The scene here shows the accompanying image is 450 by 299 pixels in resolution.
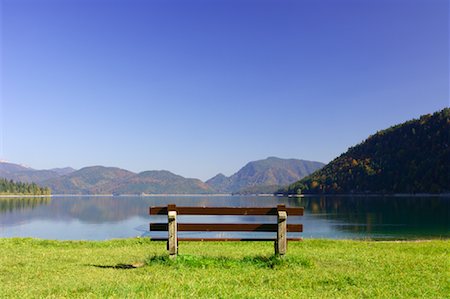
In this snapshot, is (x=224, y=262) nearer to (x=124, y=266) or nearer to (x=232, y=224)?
(x=232, y=224)

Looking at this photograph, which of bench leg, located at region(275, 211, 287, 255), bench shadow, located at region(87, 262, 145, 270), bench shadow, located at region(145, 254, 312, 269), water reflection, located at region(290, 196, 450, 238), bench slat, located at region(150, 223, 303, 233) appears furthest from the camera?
water reflection, located at region(290, 196, 450, 238)

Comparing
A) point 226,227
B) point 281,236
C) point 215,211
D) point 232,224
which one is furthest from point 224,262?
point 281,236

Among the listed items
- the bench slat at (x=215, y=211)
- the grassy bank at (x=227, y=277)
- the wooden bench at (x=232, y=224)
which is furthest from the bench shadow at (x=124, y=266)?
the bench slat at (x=215, y=211)

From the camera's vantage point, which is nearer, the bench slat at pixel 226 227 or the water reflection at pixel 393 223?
the bench slat at pixel 226 227

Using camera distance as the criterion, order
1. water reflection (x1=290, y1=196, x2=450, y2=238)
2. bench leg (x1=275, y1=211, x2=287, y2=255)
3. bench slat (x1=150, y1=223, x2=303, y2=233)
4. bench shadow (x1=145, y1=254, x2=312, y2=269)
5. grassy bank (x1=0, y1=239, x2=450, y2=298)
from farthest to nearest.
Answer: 1. water reflection (x1=290, y1=196, x2=450, y2=238)
2. bench slat (x1=150, y1=223, x2=303, y2=233)
3. bench leg (x1=275, y1=211, x2=287, y2=255)
4. bench shadow (x1=145, y1=254, x2=312, y2=269)
5. grassy bank (x1=0, y1=239, x2=450, y2=298)

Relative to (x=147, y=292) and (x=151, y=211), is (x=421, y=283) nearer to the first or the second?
(x=147, y=292)

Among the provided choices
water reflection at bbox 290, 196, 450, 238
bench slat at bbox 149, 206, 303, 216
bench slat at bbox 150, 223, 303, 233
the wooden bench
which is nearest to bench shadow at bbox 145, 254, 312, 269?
the wooden bench

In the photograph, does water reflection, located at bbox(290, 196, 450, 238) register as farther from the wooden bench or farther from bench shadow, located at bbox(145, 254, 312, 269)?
bench shadow, located at bbox(145, 254, 312, 269)

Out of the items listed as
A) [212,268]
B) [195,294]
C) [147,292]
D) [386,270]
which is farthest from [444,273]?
[147,292]

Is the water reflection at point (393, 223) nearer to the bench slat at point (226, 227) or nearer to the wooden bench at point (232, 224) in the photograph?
the bench slat at point (226, 227)

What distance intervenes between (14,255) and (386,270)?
15709 mm

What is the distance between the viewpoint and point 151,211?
16.8 m

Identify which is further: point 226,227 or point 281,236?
point 226,227

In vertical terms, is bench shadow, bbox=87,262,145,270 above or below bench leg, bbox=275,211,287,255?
below
